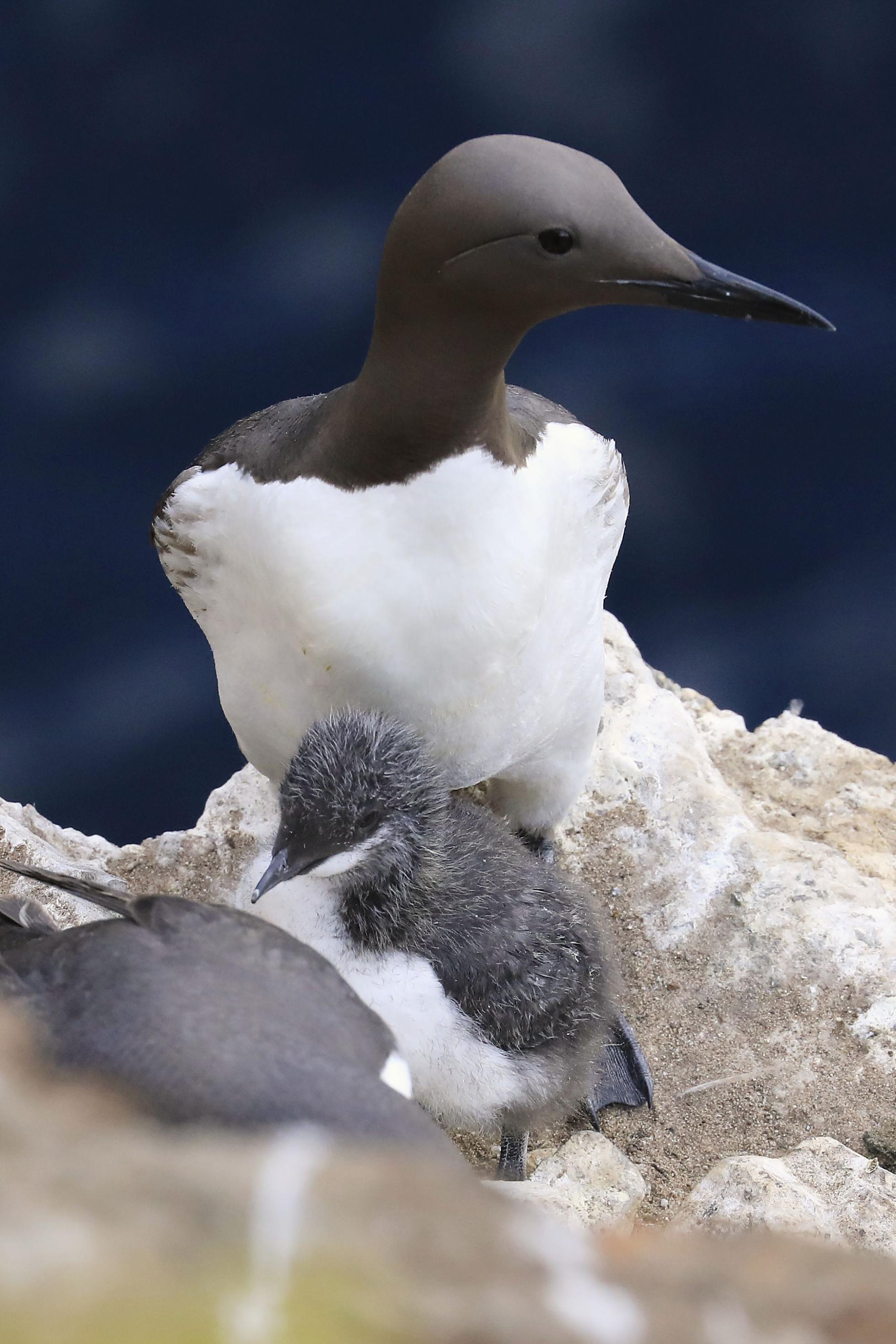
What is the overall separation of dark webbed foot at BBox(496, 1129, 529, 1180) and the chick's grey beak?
3.05 feet

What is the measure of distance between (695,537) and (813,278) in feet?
4.00

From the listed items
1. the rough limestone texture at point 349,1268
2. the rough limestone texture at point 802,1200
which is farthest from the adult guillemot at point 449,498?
the rough limestone texture at point 349,1268

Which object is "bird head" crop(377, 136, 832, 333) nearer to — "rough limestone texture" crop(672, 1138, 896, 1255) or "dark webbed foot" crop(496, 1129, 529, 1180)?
"rough limestone texture" crop(672, 1138, 896, 1255)

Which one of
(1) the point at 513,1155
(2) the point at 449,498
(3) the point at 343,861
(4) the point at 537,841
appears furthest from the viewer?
(4) the point at 537,841

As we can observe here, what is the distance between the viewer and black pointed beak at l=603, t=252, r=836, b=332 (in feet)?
8.48

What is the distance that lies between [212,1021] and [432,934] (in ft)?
3.93

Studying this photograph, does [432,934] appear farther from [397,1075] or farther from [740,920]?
[740,920]

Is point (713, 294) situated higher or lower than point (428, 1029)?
higher

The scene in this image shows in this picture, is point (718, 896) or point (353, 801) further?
point (718, 896)

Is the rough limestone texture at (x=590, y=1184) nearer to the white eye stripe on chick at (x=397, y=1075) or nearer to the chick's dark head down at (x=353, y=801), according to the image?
the white eye stripe on chick at (x=397, y=1075)

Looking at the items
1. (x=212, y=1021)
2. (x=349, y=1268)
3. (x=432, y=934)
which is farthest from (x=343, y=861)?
(x=349, y=1268)

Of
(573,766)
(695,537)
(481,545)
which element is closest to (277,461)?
(481,545)

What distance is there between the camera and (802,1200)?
2.70 metres

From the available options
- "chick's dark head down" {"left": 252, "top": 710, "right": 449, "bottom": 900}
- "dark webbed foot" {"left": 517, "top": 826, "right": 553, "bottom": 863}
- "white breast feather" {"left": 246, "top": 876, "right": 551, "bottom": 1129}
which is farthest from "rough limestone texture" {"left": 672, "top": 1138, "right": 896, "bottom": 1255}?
"dark webbed foot" {"left": 517, "top": 826, "right": 553, "bottom": 863}
